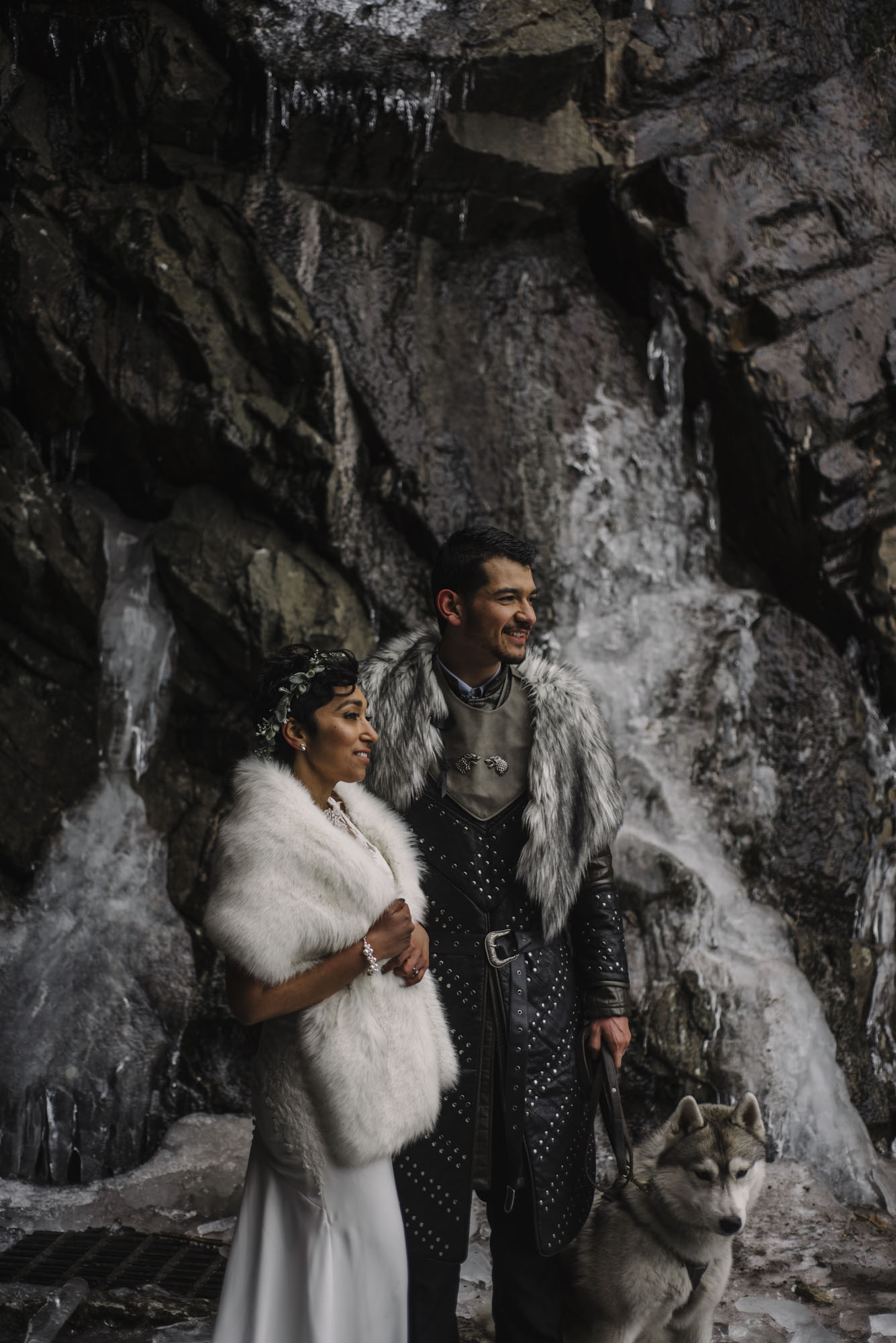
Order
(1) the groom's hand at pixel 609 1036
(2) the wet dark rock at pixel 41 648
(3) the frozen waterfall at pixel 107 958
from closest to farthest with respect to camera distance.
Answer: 1. (1) the groom's hand at pixel 609 1036
2. (3) the frozen waterfall at pixel 107 958
3. (2) the wet dark rock at pixel 41 648

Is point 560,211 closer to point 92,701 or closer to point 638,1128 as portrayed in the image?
point 92,701

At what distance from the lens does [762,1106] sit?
5.39 meters

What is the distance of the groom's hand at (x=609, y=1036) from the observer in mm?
3088

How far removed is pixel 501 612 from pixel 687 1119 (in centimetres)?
161

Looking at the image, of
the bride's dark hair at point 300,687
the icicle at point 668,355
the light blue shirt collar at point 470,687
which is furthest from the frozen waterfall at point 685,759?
the bride's dark hair at point 300,687

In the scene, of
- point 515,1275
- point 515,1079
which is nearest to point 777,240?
point 515,1079

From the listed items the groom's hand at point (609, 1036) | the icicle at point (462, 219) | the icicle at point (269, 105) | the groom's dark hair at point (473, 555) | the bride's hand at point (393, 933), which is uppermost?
the icicle at point (269, 105)

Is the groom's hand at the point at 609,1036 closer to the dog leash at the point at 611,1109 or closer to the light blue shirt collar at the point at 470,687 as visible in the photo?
the dog leash at the point at 611,1109

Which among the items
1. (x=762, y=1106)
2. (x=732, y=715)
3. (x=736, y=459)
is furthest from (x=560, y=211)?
(x=762, y=1106)

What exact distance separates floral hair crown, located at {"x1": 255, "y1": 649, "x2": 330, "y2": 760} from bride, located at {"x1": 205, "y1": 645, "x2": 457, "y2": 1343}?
8 cm

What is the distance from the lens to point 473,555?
3170 mm

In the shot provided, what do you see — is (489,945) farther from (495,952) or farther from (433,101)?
(433,101)

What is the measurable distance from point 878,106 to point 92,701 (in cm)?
653

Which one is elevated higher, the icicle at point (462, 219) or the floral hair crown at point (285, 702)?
the icicle at point (462, 219)
